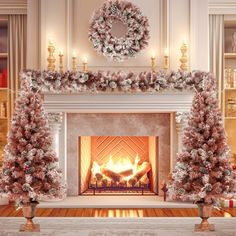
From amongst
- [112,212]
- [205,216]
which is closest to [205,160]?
[205,216]

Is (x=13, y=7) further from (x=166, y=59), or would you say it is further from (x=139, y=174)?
(x=139, y=174)

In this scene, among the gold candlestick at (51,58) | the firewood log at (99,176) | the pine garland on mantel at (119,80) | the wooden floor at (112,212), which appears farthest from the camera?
the firewood log at (99,176)

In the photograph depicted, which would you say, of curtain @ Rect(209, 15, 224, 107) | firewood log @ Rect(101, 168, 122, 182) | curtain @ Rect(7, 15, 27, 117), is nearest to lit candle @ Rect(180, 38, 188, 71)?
curtain @ Rect(209, 15, 224, 107)

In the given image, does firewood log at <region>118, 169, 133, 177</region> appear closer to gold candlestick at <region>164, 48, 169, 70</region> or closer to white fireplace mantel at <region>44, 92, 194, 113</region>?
white fireplace mantel at <region>44, 92, 194, 113</region>

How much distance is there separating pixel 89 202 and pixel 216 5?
302 centimetres

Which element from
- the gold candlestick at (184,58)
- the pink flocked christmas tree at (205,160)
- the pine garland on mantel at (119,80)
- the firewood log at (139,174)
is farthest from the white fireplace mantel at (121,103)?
the pink flocked christmas tree at (205,160)

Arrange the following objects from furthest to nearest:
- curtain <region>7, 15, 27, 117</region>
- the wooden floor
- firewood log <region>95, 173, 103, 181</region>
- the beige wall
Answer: curtain <region>7, 15, 27, 117</region> < firewood log <region>95, 173, 103, 181</region> < the beige wall < the wooden floor

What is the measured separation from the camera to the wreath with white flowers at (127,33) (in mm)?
6406

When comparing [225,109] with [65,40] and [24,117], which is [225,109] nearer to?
[65,40]

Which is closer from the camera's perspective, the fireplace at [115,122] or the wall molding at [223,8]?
the fireplace at [115,122]

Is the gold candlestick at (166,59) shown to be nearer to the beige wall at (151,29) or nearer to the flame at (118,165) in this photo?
the beige wall at (151,29)

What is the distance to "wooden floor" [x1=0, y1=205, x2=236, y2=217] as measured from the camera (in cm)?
594

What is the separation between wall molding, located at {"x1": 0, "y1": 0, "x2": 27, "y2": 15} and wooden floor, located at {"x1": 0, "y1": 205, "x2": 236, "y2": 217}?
8.39 ft

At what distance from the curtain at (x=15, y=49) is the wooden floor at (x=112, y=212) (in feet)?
5.29
